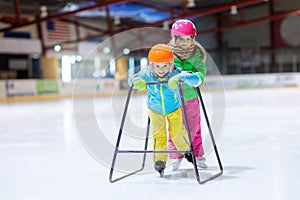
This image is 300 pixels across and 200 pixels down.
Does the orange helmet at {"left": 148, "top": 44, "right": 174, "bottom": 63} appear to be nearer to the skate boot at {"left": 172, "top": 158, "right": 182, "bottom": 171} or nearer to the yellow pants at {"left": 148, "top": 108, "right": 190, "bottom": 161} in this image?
the yellow pants at {"left": 148, "top": 108, "right": 190, "bottom": 161}

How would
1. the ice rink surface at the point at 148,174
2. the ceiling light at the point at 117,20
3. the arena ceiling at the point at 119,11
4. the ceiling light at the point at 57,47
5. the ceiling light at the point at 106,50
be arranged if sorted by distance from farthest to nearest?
the ceiling light at the point at 117,20 → the ceiling light at the point at 106,50 → the ceiling light at the point at 57,47 → the arena ceiling at the point at 119,11 → the ice rink surface at the point at 148,174

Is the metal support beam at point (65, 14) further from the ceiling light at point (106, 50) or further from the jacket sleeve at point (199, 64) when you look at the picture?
the jacket sleeve at point (199, 64)

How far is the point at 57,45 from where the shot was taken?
22.1m

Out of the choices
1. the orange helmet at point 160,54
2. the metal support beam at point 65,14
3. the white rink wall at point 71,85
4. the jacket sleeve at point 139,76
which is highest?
the metal support beam at point 65,14

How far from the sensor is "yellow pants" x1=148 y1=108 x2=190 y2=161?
2992mm

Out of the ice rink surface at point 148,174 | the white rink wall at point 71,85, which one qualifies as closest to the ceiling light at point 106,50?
the white rink wall at point 71,85

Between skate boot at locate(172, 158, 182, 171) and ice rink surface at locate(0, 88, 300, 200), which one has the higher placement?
skate boot at locate(172, 158, 182, 171)

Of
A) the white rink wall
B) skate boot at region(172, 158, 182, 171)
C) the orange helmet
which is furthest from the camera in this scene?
the white rink wall

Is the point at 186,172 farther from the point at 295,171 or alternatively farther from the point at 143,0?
the point at 143,0

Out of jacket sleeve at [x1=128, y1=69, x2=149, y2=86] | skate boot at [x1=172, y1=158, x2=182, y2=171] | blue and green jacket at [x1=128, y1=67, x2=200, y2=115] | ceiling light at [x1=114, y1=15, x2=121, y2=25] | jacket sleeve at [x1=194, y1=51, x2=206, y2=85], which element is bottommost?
skate boot at [x1=172, y1=158, x2=182, y2=171]

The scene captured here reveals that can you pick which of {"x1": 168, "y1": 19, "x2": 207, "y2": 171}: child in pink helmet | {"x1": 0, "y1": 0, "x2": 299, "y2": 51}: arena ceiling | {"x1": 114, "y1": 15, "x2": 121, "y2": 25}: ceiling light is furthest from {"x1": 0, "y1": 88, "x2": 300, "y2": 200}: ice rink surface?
{"x1": 114, "y1": 15, "x2": 121, "y2": 25}: ceiling light

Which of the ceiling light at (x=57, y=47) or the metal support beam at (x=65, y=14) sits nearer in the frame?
the metal support beam at (x=65, y=14)

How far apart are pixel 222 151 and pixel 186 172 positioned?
113cm

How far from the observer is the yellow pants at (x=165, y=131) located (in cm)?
299
